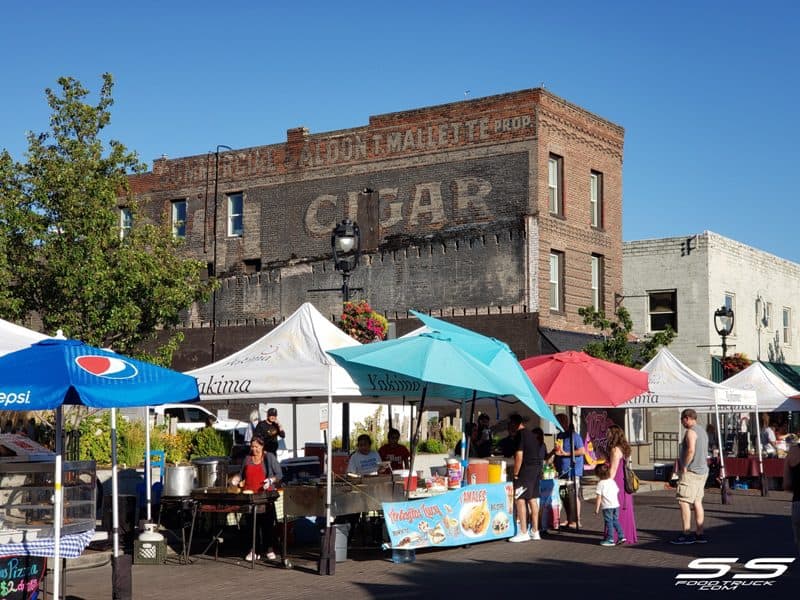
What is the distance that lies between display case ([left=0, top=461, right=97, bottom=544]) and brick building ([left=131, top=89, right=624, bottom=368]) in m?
24.2

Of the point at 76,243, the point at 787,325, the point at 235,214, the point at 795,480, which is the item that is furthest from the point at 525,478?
the point at 787,325

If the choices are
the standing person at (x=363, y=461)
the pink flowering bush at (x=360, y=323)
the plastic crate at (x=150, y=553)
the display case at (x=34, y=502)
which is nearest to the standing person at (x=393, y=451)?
the standing person at (x=363, y=461)

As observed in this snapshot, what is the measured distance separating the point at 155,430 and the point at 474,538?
538 inches

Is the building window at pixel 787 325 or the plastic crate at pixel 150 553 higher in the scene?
the building window at pixel 787 325

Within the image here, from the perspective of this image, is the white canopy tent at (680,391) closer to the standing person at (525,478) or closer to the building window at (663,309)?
the standing person at (525,478)

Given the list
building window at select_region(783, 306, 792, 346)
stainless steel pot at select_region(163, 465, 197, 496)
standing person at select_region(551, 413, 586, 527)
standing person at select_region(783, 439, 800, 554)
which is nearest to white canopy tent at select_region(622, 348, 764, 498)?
standing person at select_region(551, 413, 586, 527)

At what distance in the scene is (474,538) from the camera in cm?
1602

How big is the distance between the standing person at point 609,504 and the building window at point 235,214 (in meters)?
27.2

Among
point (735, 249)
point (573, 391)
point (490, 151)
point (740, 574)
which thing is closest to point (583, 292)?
point (490, 151)

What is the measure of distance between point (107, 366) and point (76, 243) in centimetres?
1504

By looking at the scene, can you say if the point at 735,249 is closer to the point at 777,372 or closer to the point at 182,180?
the point at 777,372

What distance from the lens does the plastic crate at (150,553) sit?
47.3 feet

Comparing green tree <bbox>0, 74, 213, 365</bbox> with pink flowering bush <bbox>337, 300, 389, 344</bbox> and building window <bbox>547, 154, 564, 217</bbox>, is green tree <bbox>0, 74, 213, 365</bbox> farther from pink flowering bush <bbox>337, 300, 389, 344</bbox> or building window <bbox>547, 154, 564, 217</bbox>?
building window <bbox>547, 154, 564, 217</bbox>

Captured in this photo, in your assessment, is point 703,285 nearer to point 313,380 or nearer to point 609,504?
point 609,504
